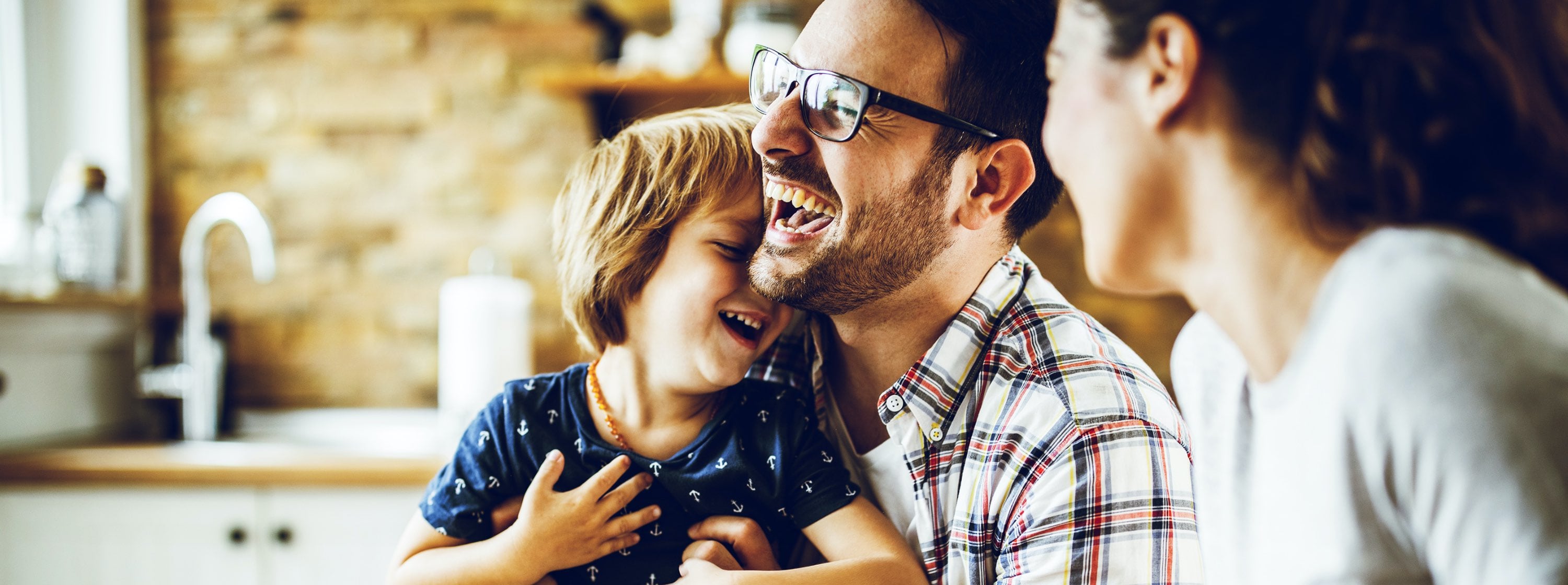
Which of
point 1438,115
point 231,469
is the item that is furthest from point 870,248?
point 231,469

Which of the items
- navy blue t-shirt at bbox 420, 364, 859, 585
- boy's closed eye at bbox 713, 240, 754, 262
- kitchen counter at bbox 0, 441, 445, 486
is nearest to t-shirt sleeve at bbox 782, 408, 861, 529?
navy blue t-shirt at bbox 420, 364, 859, 585

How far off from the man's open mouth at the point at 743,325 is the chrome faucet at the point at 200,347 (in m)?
1.77

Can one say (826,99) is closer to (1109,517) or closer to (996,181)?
(996,181)

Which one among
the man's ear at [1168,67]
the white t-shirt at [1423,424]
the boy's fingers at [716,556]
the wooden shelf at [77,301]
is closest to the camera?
the white t-shirt at [1423,424]

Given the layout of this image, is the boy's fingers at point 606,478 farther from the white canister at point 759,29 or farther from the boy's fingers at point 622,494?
the white canister at point 759,29

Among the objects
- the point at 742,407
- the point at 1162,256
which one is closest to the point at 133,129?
the point at 742,407

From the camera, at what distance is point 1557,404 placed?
0.53 metres

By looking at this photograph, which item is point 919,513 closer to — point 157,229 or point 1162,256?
point 1162,256

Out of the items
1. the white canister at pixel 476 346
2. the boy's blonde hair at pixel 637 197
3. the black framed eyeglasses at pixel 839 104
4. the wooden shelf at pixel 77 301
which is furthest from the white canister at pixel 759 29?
the wooden shelf at pixel 77 301

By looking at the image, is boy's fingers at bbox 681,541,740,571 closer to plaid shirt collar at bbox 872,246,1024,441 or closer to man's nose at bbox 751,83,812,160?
plaid shirt collar at bbox 872,246,1024,441

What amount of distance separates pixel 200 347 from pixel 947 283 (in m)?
2.18

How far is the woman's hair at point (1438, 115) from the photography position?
58cm

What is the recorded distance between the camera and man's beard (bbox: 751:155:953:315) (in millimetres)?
1164

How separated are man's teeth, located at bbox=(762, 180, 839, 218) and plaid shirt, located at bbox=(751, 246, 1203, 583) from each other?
22 centimetres
